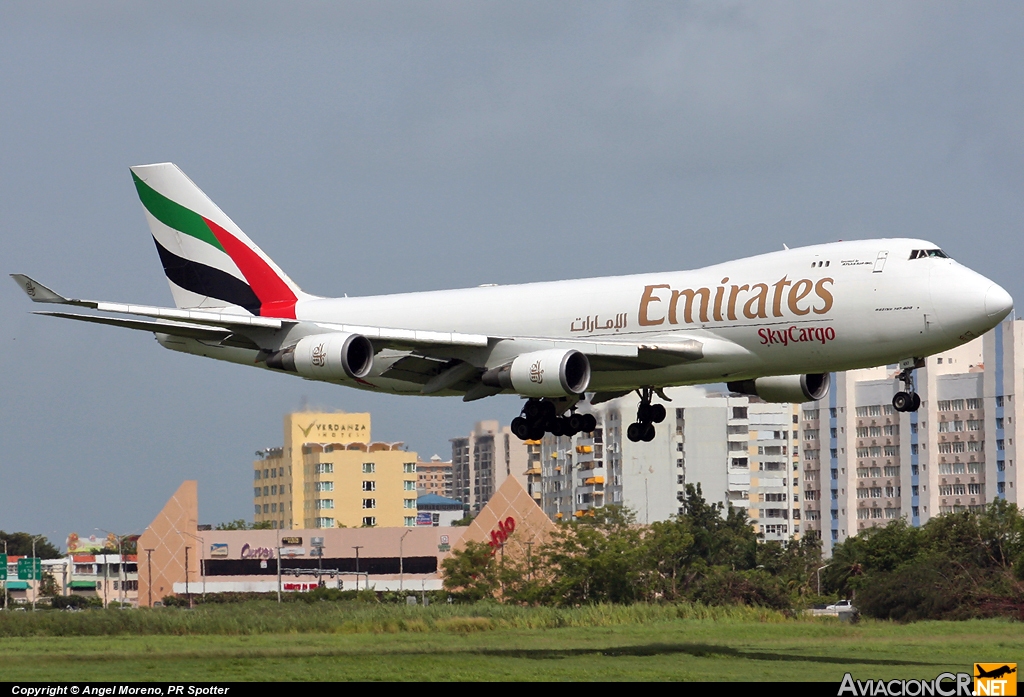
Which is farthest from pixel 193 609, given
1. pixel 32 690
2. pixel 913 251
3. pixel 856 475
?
pixel 856 475

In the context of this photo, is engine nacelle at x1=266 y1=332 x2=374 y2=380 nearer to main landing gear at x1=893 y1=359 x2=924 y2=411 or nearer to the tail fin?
the tail fin

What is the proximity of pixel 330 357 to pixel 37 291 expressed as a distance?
8724mm

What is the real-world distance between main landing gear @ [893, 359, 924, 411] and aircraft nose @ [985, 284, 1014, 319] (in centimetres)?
259

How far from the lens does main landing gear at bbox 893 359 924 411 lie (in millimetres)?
41906

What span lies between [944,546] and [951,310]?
6271cm

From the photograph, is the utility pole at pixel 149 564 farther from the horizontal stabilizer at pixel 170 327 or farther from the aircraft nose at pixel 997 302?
the aircraft nose at pixel 997 302

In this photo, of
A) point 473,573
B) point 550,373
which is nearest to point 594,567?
point 473,573

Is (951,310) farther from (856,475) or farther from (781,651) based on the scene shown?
(856,475)

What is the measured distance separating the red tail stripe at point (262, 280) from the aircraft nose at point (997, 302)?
2507 cm

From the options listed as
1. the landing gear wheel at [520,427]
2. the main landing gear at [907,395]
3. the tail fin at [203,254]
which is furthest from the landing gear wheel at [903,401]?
the tail fin at [203,254]

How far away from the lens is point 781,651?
62.9 m

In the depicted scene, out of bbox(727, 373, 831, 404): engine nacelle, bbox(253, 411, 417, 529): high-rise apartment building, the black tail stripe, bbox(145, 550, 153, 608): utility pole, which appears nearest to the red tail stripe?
the black tail stripe

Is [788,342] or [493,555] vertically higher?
[788,342]

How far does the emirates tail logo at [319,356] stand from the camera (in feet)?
149
